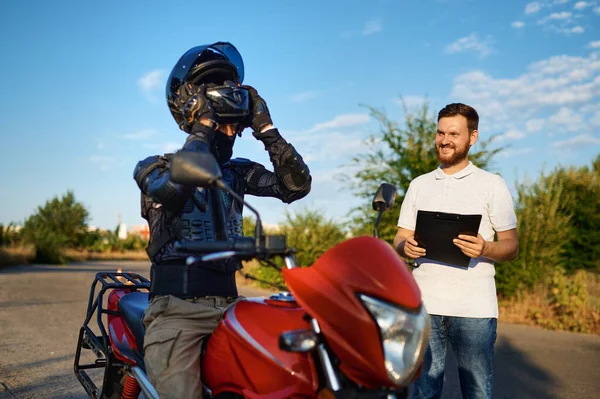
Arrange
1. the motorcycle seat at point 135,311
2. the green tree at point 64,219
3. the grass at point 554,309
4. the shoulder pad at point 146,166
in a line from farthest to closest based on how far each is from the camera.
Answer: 1. the green tree at point 64,219
2. the grass at point 554,309
3. the motorcycle seat at point 135,311
4. the shoulder pad at point 146,166

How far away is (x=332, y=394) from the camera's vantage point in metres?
2.04

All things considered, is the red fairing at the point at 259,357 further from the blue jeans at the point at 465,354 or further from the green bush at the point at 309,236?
the green bush at the point at 309,236

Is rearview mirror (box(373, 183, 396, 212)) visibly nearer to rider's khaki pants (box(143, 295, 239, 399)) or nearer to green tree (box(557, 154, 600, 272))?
rider's khaki pants (box(143, 295, 239, 399))

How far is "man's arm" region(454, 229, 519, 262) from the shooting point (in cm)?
349

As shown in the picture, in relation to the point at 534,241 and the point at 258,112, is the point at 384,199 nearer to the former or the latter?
the point at 258,112

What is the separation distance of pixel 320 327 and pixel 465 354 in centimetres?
196

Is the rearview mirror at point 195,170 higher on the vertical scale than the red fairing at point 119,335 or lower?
higher

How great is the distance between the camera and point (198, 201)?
10.1ft

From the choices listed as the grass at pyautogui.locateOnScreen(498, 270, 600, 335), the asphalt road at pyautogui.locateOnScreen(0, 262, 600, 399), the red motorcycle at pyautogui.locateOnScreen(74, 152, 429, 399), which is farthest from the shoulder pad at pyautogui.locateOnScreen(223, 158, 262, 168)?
the grass at pyautogui.locateOnScreen(498, 270, 600, 335)

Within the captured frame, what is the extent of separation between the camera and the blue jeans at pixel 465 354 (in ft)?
12.0

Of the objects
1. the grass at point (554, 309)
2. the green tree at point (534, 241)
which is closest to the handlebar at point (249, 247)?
the grass at point (554, 309)

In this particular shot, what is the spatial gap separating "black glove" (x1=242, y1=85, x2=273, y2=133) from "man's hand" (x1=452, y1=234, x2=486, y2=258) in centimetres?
129

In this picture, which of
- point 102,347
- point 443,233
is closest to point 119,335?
point 102,347

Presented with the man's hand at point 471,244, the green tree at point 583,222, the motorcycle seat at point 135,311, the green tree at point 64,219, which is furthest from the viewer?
the green tree at point 64,219
